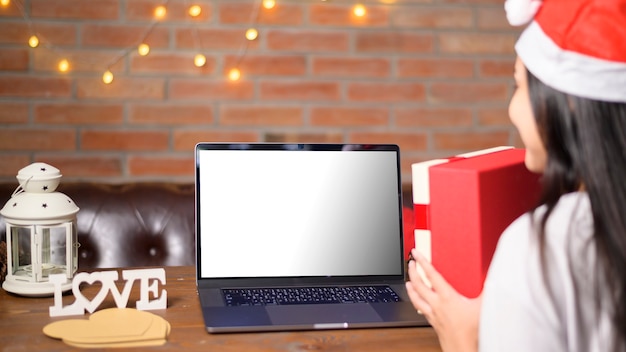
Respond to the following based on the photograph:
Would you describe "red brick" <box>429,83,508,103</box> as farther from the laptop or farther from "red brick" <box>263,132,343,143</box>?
the laptop

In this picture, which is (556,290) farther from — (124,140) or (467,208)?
(124,140)

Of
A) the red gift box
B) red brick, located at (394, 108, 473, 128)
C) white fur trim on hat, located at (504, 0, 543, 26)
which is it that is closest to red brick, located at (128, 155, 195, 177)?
red brick, located at (394, 108, 473, 128)

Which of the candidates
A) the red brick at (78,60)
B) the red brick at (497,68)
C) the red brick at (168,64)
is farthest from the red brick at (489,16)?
the red brick at (78,60)

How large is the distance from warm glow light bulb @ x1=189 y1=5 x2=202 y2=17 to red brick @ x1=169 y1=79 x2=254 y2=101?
19 centimetres

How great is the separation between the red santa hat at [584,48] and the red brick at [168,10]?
1.49m

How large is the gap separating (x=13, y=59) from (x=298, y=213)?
113 cm

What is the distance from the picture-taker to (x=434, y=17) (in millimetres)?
2293

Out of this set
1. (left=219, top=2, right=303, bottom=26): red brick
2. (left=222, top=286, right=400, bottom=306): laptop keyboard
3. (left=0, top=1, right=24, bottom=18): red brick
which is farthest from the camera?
(left=219, top=2, right=303, bottom=26): red brick

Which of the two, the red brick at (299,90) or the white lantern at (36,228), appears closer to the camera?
the white lantern at (36,228)

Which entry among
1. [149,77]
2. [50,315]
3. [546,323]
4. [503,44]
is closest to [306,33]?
[149,77]

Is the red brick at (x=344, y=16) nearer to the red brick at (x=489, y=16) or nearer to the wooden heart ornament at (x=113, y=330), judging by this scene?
→ the red brick at (x=489, y=16)

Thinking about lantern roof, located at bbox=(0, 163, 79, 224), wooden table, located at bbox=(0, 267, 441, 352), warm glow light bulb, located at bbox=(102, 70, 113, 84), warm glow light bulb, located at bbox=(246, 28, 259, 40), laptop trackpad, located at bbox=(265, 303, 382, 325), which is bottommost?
wooden table, located at bbox=(0, 267, 441, 352)

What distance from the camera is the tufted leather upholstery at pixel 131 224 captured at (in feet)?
6.30

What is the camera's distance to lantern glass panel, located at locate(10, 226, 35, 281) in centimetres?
132
